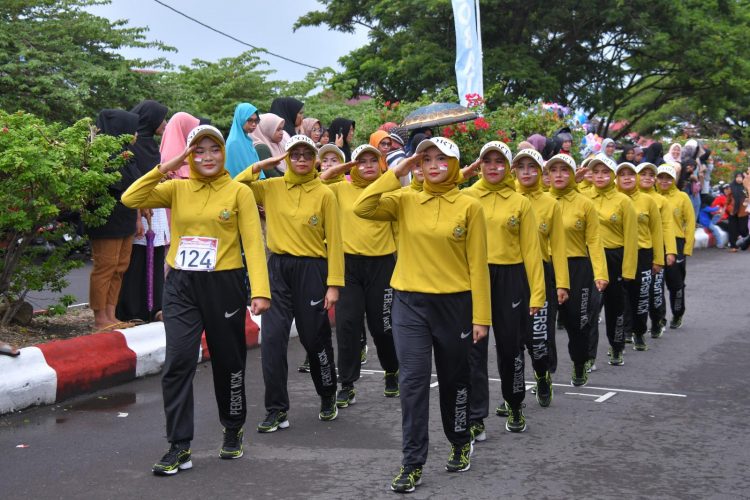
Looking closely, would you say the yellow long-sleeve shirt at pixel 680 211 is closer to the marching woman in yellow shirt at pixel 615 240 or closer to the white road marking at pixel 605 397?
the marching woman in yellow shirt at pixel 615 240

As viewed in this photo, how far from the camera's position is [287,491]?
616cm

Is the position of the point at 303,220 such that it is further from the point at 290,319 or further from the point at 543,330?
the point at 543,330

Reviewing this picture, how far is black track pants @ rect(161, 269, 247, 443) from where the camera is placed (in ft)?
21.8

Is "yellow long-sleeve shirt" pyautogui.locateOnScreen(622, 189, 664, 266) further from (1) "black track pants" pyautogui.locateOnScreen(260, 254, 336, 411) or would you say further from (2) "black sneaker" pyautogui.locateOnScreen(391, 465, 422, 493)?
(2) "black sneaker" pyautogui.locateOnScreen(391, 465, 422, 493)

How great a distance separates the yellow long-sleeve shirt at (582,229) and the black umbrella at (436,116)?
6382 mm

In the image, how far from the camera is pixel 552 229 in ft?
27.6

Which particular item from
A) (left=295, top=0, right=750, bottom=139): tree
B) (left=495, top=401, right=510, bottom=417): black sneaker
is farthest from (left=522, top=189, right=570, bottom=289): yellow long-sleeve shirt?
(left=295, top=0, right=750, bottom=139): tree

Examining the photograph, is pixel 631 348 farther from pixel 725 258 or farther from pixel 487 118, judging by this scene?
pixel 725 258

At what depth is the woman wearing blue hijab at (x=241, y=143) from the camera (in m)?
10.5

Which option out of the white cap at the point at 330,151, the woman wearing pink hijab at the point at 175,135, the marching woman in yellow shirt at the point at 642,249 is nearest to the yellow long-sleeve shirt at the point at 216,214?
the white cap at the point at 330,151

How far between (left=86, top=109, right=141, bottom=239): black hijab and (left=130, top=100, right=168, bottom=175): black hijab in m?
0.10

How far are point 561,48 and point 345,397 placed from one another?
25116 millimetres

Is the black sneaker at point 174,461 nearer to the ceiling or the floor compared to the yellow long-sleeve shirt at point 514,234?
nearer to the floor

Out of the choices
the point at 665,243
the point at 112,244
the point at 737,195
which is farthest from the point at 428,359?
the point at 737,195
